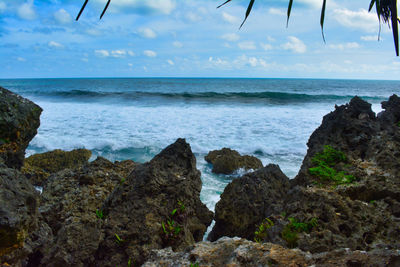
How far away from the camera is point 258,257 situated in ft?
6.16

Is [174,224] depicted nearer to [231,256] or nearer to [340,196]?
[231,256]

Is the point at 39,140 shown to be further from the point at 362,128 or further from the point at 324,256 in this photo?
the point at 324,256

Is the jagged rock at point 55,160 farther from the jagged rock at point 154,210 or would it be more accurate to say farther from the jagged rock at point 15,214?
the jagged rock at point 15,214

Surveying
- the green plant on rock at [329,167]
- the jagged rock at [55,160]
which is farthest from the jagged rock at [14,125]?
the jagged rock at [55,160]

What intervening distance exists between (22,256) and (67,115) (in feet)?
50.0

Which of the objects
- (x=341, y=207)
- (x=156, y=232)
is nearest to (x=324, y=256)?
(x=341, y=207)

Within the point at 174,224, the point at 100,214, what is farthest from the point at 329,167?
the point at 100,214

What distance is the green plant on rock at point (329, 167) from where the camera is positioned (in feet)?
10.5

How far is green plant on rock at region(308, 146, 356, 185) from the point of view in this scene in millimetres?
3207

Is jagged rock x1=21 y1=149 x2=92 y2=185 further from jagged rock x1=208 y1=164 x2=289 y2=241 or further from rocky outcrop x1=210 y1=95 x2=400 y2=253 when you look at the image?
rocky outcrop x1=210 y1=95 x2=400 y2=253

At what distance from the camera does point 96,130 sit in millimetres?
12312

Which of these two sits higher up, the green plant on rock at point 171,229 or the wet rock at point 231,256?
the wet rock at point 231,256

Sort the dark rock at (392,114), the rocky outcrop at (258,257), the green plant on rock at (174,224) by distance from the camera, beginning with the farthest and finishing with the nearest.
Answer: the dark rock at (392,114), the green plant on rock at (174,224), the rocky outcrop at (258,257)

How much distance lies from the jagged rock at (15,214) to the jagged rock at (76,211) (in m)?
0.43
